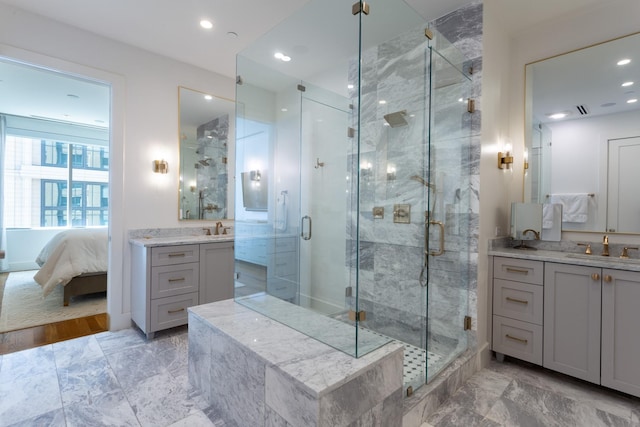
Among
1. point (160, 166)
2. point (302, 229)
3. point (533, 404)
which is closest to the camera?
point (533, 404)

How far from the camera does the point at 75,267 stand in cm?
363

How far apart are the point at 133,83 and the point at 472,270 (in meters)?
3.66

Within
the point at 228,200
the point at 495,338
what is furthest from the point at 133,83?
the point at 495,338

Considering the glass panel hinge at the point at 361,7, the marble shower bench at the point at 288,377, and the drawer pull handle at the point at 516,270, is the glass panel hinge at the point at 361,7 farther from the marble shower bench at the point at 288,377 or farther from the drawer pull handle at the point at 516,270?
the drawer pull handle at the point at 516,270

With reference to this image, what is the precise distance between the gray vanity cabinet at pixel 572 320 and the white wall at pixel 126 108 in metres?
3.59

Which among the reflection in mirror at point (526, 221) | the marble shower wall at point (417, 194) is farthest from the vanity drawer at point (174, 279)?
the reflection in mirror at point (526, 221)

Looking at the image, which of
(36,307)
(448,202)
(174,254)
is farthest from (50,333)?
(448,202)

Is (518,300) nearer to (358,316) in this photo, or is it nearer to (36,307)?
(358,316)

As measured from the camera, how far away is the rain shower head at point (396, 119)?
88.1 inches

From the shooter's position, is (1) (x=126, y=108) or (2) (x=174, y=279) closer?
(2) (x=174, y=279)

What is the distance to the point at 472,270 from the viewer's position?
7.79ft

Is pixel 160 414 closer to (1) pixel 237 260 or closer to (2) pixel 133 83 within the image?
(1) pixel 237 260

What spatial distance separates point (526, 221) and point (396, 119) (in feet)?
4.64

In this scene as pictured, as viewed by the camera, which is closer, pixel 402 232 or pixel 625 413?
pixel 625 413
